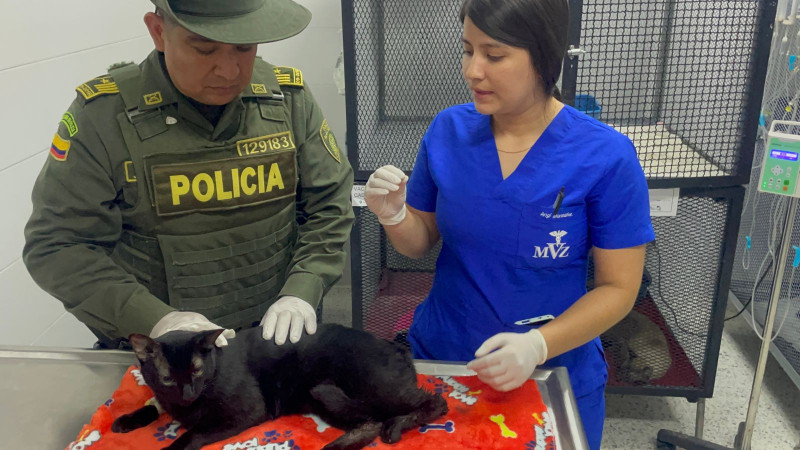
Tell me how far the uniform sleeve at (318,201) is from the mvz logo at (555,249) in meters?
0.43

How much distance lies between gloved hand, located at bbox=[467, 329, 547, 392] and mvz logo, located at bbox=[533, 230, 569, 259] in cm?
18

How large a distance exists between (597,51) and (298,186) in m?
1.00

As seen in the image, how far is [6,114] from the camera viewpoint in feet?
5.40

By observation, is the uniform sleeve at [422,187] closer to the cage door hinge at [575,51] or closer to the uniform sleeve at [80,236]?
the uniform sleeve at [80,236]

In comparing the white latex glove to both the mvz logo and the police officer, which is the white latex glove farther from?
the mvz logo

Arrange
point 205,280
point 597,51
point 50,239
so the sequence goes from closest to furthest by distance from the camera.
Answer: point 50,239, point 205,280, point 597,51

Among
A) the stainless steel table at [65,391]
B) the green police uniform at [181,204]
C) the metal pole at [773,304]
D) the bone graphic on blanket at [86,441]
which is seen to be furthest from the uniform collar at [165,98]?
the metal pole at [773,304]

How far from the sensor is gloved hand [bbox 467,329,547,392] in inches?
41.8

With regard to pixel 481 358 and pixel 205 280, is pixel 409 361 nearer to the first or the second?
pixel 481 358

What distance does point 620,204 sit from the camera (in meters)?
1.22

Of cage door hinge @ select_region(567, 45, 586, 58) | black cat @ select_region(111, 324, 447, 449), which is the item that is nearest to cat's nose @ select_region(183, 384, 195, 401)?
black cat @ select_region(111, 324, 447, 449)

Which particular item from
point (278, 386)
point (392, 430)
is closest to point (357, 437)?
point (392, 430)

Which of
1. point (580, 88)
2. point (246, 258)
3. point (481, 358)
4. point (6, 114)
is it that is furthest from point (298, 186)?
point (580, 88)

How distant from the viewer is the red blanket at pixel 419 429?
973 millimetres
